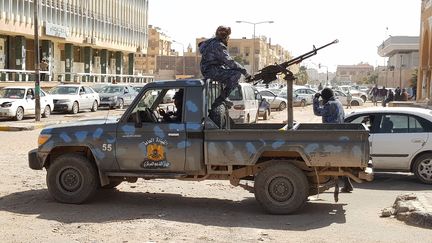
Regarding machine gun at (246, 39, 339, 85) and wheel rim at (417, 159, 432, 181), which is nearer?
machine gun at (246, 39, 339, 85)

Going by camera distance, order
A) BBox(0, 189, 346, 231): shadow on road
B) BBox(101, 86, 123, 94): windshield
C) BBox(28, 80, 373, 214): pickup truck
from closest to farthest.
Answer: BBox(0, 189, 346, 231): shadow on road
BBox(28, 80, 373, 214): pickup truck
BBox(101, 86, 123, 94): windshield

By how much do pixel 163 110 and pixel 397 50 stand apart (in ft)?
288

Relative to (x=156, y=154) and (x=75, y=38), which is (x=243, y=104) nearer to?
(x=156, y=154)

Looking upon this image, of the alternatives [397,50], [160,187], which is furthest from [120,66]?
[160,187]

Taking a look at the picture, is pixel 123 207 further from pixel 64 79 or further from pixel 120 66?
pixel 120 66

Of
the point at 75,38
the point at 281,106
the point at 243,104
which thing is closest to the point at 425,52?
the point at 281,106

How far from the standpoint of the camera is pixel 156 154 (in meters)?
8.10

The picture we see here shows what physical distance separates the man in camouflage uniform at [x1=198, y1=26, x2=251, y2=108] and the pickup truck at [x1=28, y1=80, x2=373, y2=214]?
0.23m

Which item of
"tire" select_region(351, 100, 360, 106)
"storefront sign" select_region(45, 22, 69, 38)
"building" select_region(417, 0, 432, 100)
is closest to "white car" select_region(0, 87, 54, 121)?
"storefront sign" select_region(45, 22, 69, 38)

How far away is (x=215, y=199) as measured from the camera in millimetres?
9133

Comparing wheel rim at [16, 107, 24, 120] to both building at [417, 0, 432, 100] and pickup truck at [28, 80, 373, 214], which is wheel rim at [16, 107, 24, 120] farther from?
building at [417, 0, 432, 100]

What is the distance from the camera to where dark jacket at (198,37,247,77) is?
27.3 ft

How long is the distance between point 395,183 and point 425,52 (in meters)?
34.4

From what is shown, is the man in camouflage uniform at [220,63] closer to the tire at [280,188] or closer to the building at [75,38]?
the tire at [280,188]
